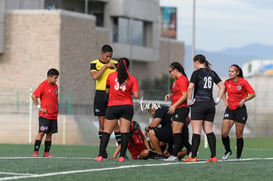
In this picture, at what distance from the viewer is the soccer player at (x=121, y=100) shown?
13.4 meters

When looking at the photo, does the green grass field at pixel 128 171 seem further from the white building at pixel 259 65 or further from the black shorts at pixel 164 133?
the white building at pixel 259 65

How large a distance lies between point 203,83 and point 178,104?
0.66m

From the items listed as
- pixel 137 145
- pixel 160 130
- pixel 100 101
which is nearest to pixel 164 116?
pixel 160 130

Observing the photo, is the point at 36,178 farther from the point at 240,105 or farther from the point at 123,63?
the point at 240,105

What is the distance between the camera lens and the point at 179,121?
46.2 ft

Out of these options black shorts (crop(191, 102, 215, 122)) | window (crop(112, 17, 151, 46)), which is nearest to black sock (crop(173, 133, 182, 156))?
black shorts (crop(191, 102, 215, 122))

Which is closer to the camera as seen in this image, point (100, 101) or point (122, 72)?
point (122, 72)

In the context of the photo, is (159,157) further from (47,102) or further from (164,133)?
(47,102)

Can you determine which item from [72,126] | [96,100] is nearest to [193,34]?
[72,126]

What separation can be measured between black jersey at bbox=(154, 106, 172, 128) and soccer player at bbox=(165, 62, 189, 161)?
56cm

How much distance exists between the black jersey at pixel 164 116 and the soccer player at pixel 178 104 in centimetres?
56

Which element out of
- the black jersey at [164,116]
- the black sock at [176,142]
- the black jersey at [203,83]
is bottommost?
the black sock at [176,142]

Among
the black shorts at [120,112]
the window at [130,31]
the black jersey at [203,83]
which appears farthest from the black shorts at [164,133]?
the window at [130,31]

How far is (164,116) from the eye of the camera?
1484 centimetres
